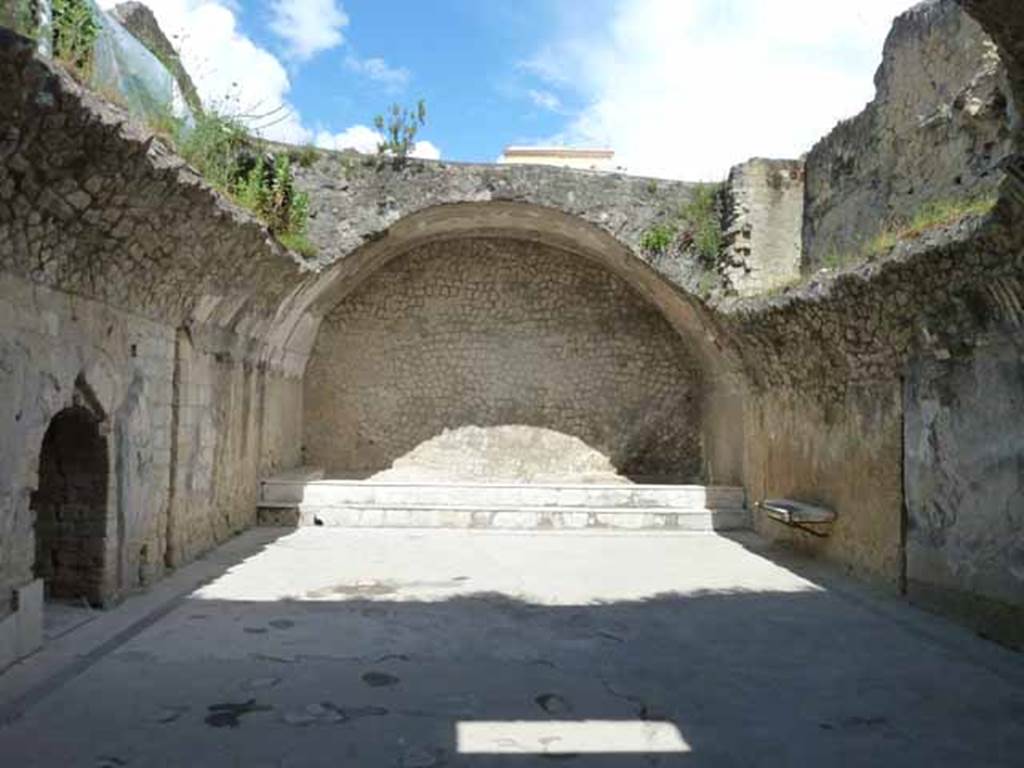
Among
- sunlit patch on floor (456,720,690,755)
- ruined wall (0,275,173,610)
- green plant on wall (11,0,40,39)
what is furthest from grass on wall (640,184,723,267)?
sunlit patch on floor (456,720,690,755)

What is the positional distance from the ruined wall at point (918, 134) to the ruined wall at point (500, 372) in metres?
4.27

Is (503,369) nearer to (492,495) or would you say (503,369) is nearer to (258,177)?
(492,495)

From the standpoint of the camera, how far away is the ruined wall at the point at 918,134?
313 inches

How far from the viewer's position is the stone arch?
14625 mm

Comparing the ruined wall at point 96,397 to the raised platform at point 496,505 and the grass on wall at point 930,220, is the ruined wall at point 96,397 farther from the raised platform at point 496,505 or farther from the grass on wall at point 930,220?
the grass on wall at point 930,220

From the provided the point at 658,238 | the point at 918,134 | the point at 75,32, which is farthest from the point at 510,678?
the point at 658,238

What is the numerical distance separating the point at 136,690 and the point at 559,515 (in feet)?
23.6

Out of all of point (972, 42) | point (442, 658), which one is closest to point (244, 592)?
point (442, 658)

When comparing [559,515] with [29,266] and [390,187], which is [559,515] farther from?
[29,266]

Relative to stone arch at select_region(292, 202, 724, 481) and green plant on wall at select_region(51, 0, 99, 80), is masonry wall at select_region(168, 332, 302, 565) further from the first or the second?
green plant on wall at select_region(51, 0, 99, 80)

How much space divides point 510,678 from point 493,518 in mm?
6247

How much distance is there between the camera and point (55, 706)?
461cm

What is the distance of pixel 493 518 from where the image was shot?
11.6 metres

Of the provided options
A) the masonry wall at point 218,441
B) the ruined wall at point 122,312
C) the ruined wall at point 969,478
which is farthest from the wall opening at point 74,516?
the ruined wall at point 969,478
